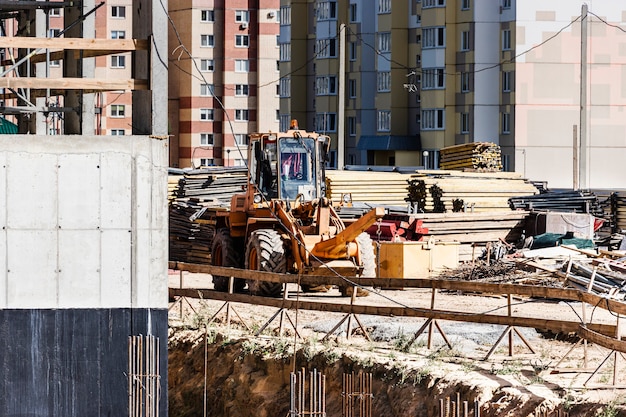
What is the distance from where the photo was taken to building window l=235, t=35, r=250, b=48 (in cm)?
9038

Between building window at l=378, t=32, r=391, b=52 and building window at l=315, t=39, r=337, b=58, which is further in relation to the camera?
building window at l=315, t=39, r=337, b=58

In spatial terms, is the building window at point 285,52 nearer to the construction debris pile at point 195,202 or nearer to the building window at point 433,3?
the building window at point 433,3

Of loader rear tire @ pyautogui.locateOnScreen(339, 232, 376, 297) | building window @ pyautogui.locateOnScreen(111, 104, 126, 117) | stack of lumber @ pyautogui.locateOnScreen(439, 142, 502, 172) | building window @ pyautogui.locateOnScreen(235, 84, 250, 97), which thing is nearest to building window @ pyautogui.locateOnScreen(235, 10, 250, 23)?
building window @ pyautogui.locateOnScreen(235, 84, 250, 97)

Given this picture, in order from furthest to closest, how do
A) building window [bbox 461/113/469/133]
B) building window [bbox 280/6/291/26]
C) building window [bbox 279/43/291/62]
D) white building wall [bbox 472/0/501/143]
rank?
building window [bbox 280/6/291/26], building window [bbox 279/43/291/62], building window [bbox 461/113/469/133], white building wall [bbox 472/0/501/143]

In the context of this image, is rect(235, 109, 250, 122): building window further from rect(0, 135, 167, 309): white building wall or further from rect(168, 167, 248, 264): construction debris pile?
rect(0, 135, 167, 309): white building wall

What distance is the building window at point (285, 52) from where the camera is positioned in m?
96.7

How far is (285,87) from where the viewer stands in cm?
9656

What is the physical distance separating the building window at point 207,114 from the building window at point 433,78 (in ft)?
47.6

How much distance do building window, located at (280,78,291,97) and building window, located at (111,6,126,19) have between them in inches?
469

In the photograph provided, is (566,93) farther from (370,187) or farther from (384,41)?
(370,187)

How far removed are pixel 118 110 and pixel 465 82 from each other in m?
23.1

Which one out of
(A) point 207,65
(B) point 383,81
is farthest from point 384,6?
(A) point 207,65

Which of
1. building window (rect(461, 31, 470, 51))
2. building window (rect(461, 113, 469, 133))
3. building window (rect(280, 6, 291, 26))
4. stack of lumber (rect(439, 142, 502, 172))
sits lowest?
stack of lumber (rect(439, 142, 502, 172))

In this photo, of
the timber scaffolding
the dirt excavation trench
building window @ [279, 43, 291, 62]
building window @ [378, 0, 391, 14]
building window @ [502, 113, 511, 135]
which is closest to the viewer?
the dirt excavation trench
